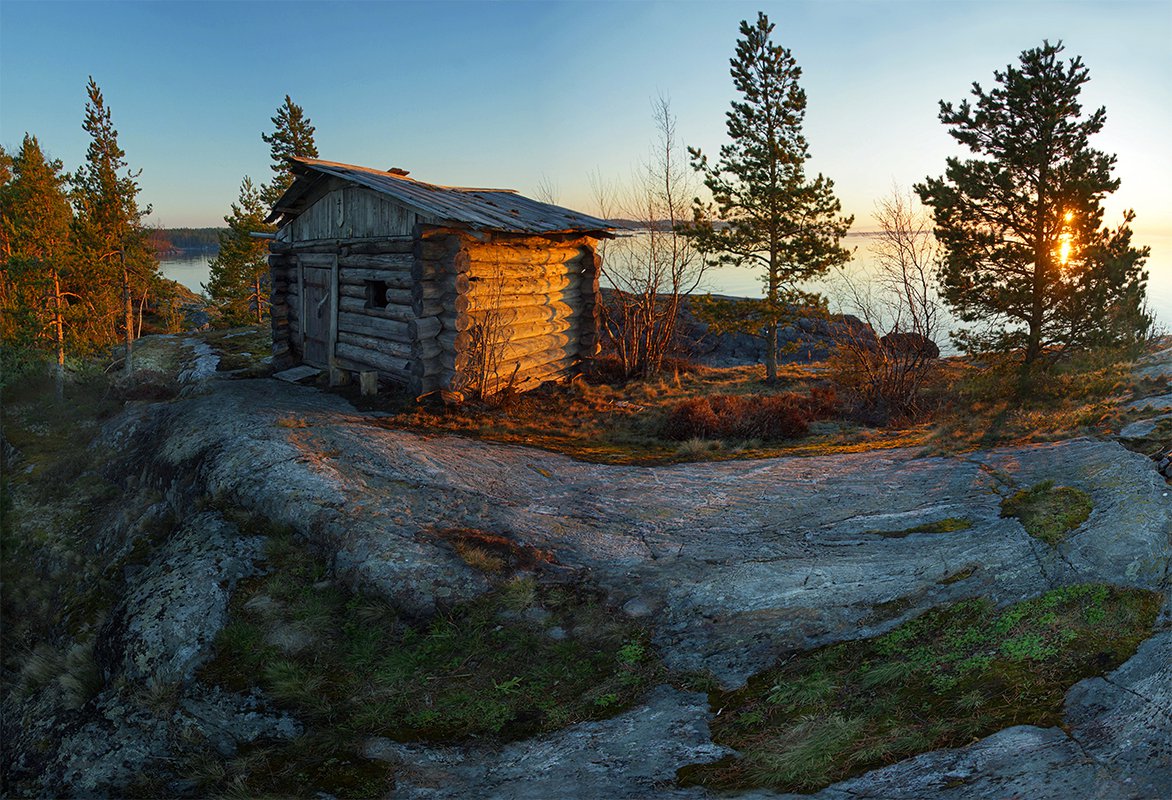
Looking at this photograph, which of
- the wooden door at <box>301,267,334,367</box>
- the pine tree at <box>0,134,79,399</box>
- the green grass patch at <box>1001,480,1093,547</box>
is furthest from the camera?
the pine tree at <box>0,134,79,399</box>

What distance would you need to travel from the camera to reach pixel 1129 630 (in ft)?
13.2

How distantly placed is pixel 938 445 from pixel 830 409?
4221mm

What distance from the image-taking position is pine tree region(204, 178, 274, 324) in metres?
28.9

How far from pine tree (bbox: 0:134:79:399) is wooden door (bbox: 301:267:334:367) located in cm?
828

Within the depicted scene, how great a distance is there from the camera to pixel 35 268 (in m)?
18.7

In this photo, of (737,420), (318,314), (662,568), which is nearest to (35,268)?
(318,314)

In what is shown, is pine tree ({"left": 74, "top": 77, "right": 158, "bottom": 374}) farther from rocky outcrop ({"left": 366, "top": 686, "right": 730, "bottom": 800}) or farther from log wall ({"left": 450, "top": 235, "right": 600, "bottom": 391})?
rocky outcrop ({"left": 366, "top": 686, "right": 730, "bottom": 800})

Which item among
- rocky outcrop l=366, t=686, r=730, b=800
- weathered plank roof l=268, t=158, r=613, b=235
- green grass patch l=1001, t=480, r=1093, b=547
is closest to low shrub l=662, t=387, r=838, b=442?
weathered plank roof l=268, t=158, r=613, b=235

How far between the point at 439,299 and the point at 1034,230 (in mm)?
11443

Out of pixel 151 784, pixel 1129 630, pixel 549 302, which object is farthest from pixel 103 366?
pixel 1129 630

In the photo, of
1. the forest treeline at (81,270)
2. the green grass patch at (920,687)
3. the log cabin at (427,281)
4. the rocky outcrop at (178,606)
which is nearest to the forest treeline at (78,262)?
the forest treeline at (81,270)

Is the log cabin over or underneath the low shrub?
over

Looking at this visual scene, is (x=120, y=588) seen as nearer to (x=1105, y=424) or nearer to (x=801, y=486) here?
(x=801, y=486)

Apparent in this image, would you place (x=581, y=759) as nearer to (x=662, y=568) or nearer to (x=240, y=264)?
(x=662, y=568)
